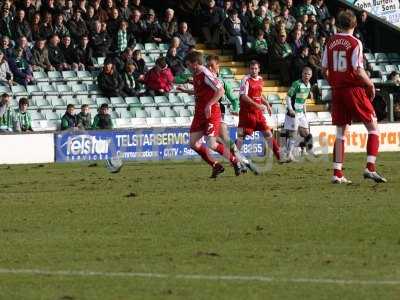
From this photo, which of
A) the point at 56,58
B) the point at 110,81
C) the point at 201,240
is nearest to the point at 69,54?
the point at 56,58

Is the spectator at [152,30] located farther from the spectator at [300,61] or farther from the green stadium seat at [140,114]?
the spectator at [300,61]

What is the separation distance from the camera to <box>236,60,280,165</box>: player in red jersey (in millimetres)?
22344

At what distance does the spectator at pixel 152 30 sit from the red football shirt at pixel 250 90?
10384 mm

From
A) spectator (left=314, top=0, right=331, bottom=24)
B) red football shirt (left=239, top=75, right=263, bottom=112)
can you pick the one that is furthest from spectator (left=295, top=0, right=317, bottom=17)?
red football shirt (left=239, top=75, right=263, bottom=112)

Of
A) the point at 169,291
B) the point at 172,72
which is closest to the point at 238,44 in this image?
the point at 172,72

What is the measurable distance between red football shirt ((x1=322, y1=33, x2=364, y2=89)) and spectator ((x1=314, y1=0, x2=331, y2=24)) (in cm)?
1987

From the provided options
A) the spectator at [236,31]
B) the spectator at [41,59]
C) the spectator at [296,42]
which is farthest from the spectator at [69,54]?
the spectator at [296,42]

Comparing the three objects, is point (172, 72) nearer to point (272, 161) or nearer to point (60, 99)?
point (60, 99)

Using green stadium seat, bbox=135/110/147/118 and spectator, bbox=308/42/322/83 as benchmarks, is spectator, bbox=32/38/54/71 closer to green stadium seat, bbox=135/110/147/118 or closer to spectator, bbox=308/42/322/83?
green stadium seat, bbox=135/110/147/118

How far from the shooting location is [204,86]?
19141mm

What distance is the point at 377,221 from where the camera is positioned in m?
12.3

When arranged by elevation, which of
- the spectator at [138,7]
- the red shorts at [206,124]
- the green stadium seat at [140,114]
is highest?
the spectator at [138,7]

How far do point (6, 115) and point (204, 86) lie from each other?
882 centimetres

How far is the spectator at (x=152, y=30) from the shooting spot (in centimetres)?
3272
